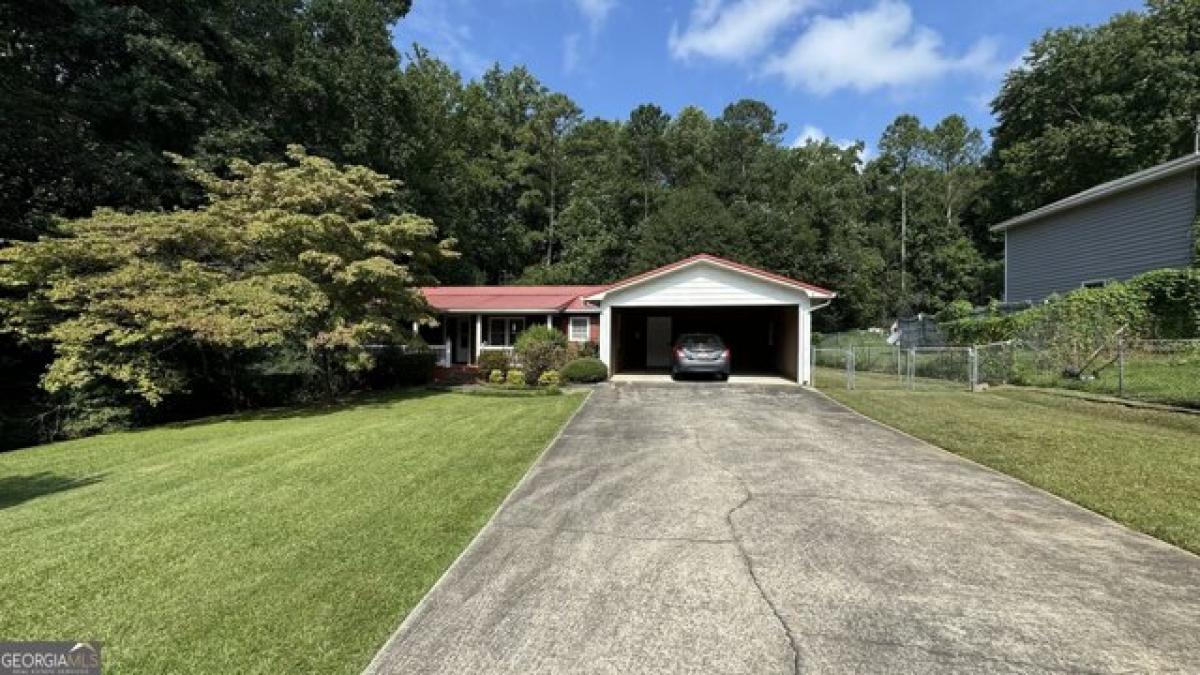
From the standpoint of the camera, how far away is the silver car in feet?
52.9

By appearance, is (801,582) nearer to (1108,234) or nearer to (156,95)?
→ (1108,234)

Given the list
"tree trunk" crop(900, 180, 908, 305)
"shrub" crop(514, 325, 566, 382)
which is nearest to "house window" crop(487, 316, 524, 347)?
"shrub" crop(514, 325, 566, 382)

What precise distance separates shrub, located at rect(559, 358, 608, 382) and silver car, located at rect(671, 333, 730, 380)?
2.22m

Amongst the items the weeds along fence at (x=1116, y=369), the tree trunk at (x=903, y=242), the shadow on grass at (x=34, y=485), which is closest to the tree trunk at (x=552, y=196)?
the tree trunk at (x=903, y=242)

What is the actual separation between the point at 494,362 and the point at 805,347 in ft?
30.6

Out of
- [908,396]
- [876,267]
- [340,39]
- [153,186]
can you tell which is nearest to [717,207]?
[876,267]

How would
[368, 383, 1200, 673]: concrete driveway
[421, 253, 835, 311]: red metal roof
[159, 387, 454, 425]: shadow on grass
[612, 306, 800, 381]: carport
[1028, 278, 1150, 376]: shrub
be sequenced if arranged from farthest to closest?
[612, 306, 800, 381]: carport → [421, 253, 835, 311]: red metal roof → [1028, 278, 1150, 376]: shrub → [159, 387, 454, 425]: shadow on grass → [368, 383, 1200, 673]: concrete driveway

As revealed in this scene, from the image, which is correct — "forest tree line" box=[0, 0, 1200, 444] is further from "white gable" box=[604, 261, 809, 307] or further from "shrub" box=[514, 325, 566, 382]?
"white gable" box=[604, 261, 809, 307]

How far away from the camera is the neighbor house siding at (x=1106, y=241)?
15.2 metres

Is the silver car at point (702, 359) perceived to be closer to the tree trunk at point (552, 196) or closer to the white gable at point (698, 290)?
the white gable at point (698, 290)

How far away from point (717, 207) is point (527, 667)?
115 ft

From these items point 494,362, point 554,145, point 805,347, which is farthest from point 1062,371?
point 554,145

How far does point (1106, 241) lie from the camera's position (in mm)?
17656

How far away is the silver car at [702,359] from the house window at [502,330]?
8.24 metres
